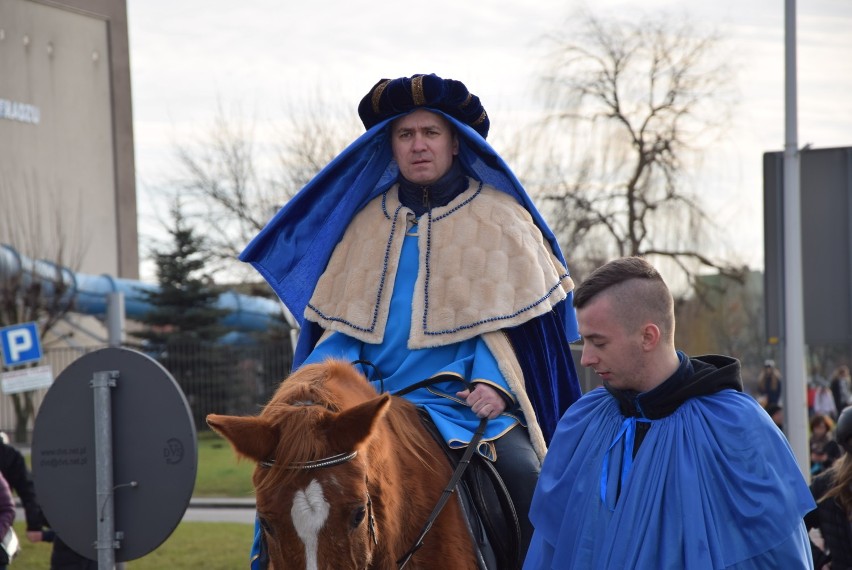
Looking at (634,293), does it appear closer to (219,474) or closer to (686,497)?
(686,497)

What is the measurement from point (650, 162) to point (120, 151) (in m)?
19.8

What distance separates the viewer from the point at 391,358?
17.0 ft

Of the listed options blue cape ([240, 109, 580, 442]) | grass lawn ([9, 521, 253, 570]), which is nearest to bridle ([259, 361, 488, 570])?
blue cape ([240, 109, 580, 442])

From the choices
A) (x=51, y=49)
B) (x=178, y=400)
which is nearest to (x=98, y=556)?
(x=178, y=400)

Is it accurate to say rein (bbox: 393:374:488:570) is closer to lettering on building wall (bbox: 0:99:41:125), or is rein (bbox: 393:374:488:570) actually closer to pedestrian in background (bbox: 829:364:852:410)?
pedestrian in background (bbox: 829:364:852:410)

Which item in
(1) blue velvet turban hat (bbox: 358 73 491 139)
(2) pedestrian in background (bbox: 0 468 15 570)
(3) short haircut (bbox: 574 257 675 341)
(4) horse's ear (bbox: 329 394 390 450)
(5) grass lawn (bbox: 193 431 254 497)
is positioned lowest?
(5) grass lawn (bbox: 193 431 254 497)

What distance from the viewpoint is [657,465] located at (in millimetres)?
3436

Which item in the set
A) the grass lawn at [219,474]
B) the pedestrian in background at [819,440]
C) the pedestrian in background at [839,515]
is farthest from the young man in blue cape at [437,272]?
the grass lawn at [219,474]

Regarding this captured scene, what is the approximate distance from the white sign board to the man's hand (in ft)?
36.8

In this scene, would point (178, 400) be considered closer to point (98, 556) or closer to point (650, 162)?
point (98, 556)

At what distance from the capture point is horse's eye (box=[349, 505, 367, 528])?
3662 mm

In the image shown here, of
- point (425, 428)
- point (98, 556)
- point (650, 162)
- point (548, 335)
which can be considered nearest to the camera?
point (425, 428)

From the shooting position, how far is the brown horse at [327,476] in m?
3.59

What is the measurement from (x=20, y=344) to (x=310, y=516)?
11631 millimetres
